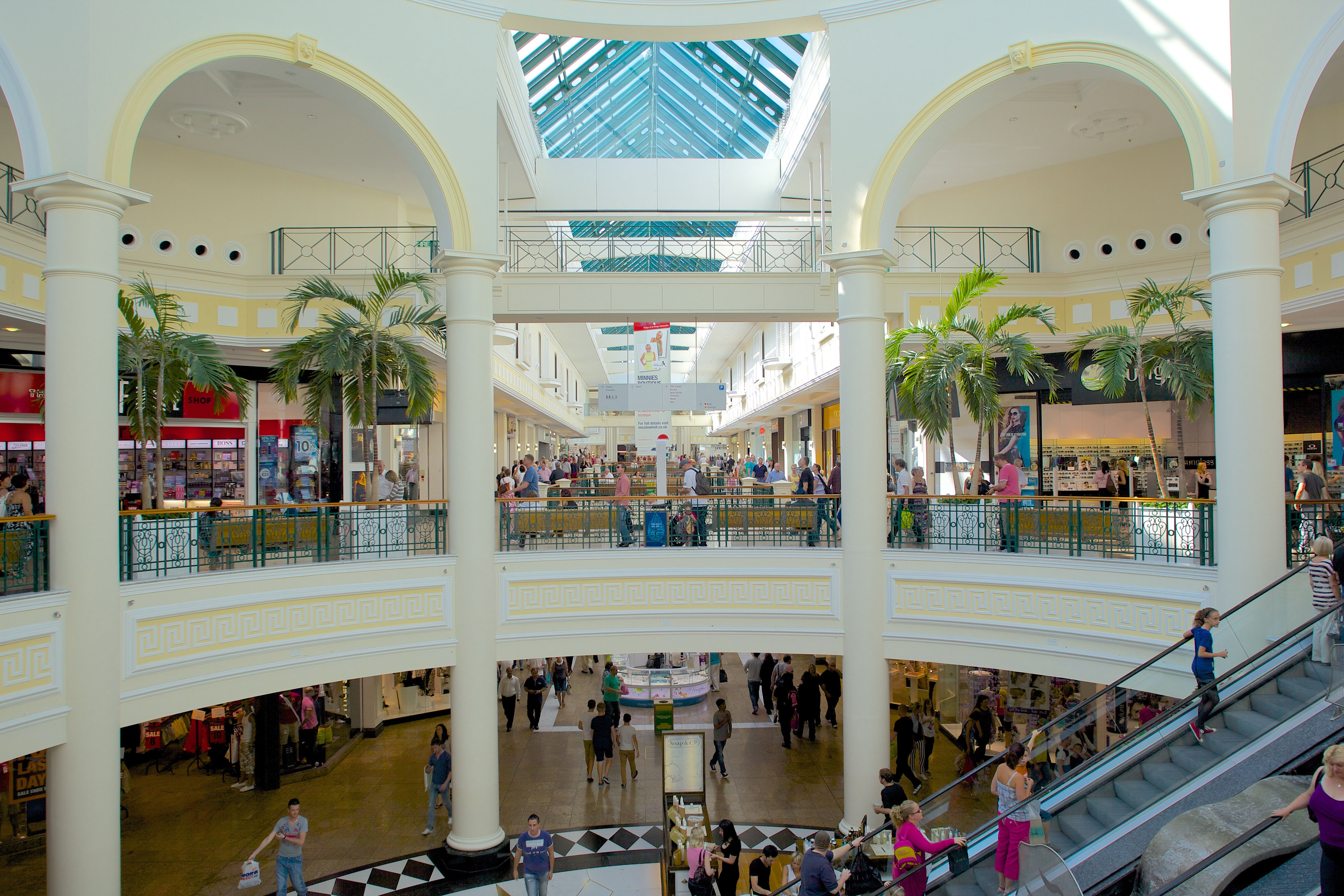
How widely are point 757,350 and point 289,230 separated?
18476 mm

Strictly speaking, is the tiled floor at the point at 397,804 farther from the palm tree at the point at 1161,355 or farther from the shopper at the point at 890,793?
the palm tree at the point at 1161,355

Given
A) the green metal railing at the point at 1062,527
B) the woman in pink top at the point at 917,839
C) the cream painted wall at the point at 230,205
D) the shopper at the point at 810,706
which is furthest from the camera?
the shopper at the point at 810,706

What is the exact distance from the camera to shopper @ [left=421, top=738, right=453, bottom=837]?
1132cm

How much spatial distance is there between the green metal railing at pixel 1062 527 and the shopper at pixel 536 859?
5428 millimetres

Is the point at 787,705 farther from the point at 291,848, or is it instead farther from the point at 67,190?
the point at 67,190

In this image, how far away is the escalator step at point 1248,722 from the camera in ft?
19.5

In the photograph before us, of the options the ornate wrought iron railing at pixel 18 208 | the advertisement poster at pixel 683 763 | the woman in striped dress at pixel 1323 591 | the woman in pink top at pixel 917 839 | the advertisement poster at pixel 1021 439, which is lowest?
the advertisement poster at pixel 683 763

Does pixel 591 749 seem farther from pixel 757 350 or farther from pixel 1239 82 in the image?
pixel 757 350

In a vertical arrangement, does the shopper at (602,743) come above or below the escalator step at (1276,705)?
below

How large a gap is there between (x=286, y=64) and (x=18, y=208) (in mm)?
4129

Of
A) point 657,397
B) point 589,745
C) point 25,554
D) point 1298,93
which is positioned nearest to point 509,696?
point 589,745

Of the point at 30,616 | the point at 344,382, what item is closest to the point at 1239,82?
the point at 344,382

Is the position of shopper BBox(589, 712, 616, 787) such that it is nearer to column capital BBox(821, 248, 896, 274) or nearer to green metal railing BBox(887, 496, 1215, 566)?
green metal railing BBox(887, 496, 1215, 566)

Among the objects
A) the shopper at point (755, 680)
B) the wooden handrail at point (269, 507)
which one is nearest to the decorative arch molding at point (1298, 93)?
the wooden handrail at point (269, 507)
